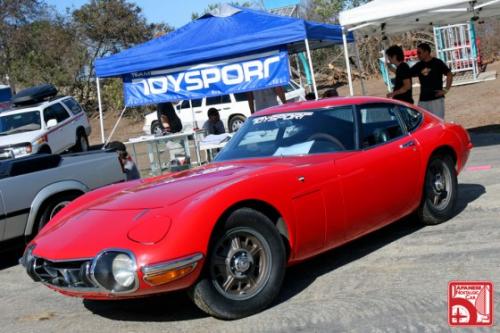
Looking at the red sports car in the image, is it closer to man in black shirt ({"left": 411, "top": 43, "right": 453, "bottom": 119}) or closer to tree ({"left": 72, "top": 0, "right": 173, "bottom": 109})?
man in black shirt ({"left": 411, "top": 43, "right": 453, "bottom": 119})

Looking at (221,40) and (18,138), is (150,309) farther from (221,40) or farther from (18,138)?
(18,138)

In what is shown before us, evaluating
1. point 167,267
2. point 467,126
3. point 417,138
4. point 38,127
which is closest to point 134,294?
point 167,267

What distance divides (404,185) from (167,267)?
2417mm

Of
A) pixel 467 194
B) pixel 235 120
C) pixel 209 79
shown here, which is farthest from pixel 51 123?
pixel 467 194

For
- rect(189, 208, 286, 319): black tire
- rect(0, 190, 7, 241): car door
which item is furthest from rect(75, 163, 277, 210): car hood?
rect(0, 190, 7, 241): car door

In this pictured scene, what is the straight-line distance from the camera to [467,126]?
543 inches

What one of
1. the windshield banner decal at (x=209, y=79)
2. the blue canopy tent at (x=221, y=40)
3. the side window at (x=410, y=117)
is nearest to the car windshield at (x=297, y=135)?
the side window at (x=410, y=117)

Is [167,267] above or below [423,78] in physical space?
below

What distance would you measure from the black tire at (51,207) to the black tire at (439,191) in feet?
12.5

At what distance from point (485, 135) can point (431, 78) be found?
3226 millimetres

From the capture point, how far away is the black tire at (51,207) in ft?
22.1

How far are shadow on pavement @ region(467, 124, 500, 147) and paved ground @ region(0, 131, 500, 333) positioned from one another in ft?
17.6

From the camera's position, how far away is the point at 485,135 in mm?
12133

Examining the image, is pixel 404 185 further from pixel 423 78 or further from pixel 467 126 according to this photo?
pixel 467 126
